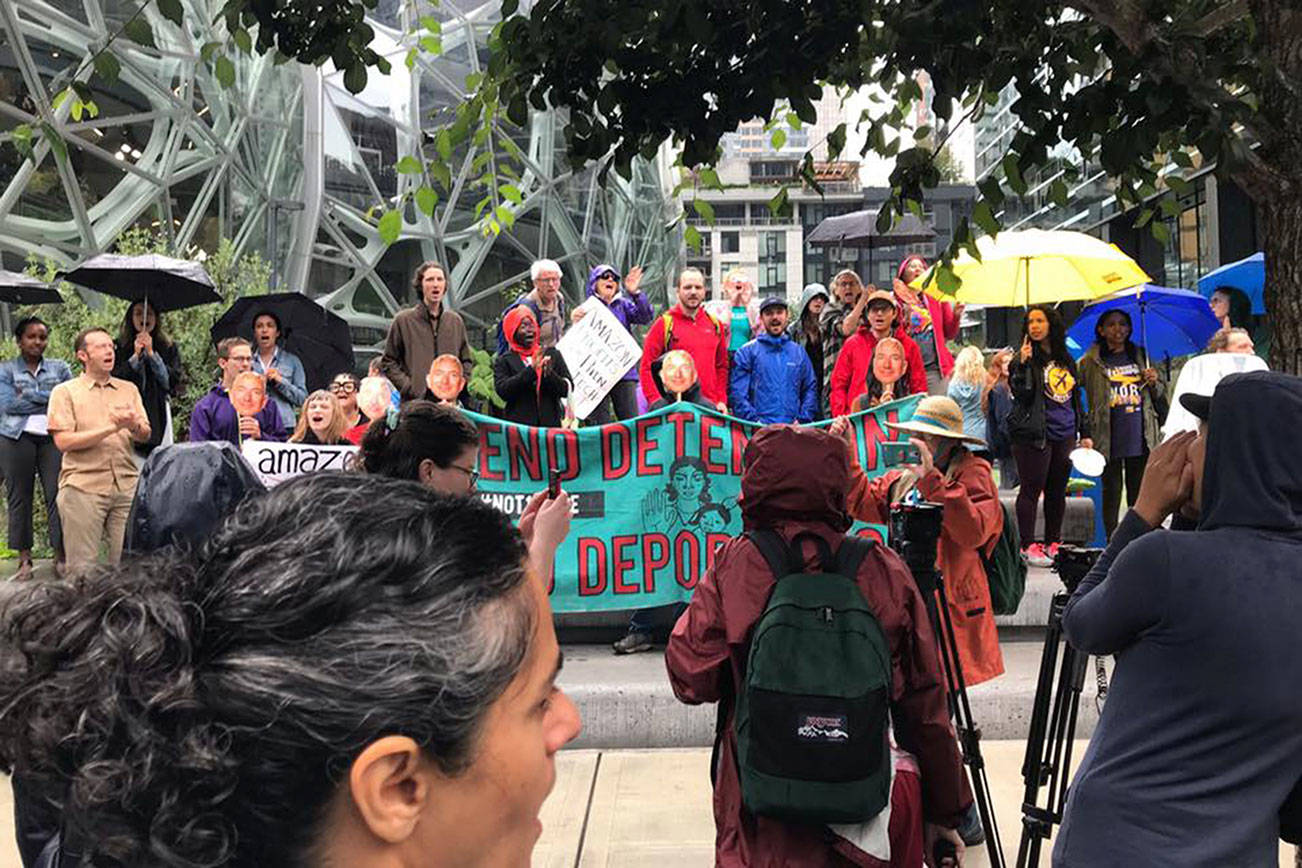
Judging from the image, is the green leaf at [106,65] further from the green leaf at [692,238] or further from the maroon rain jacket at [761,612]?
the maroon rain jacket at [761,612]

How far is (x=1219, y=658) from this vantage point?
2.70m

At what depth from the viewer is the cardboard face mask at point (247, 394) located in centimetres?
812

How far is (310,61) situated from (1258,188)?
252 cm

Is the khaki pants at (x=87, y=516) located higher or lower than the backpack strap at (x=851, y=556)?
lower

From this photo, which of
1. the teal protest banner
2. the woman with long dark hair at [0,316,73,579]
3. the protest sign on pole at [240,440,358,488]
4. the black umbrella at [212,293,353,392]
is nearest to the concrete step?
→ the teal protest banner

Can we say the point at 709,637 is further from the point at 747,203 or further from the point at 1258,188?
the point at 747,203

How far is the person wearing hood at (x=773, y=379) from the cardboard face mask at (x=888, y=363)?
2.79 ft

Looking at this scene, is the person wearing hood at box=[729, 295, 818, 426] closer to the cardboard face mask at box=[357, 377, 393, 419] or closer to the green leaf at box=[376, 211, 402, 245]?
the cardboard face mask at box=[357, 377, 393, 419]

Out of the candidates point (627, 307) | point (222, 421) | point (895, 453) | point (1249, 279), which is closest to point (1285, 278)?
point (895, 453)

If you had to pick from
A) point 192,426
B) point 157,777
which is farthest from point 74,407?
point 157,777

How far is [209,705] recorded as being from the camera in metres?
1.01

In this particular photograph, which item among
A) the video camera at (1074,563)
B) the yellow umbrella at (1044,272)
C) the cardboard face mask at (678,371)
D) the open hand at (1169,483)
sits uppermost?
the yellow umbrella at (1044,272)

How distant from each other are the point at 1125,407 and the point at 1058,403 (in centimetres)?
84

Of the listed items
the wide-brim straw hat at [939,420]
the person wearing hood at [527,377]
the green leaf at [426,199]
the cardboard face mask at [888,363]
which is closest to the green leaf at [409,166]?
the green leaf at [426,199]
